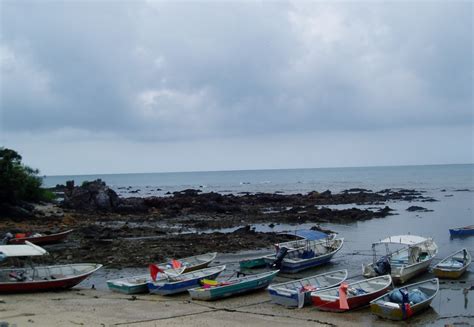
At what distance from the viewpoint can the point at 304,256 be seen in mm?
26656

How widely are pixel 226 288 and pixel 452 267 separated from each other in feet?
38.7

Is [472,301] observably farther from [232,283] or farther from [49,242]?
[49,242]

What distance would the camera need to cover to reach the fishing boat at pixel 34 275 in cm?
1853

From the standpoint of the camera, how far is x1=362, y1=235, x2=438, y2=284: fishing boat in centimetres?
2205

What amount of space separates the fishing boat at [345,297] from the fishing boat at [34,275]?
986 centimetres

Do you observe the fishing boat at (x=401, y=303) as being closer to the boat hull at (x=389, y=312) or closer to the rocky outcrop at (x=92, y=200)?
the boat hull at (x=389, y=312)

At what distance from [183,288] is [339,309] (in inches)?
256

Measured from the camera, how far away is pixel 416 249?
2514cm

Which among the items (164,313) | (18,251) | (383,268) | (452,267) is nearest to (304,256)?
(383,268)

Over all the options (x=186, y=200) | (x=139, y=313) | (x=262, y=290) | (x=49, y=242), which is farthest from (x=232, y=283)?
(x=186, y=200)

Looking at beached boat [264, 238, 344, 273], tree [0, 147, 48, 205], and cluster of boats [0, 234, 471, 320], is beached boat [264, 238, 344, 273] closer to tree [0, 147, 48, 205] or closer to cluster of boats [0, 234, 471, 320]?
cluster of boats [0, 234, 471, 320]

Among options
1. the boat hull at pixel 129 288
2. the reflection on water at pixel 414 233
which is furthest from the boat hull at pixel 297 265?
the boat hull at pixel 129 288

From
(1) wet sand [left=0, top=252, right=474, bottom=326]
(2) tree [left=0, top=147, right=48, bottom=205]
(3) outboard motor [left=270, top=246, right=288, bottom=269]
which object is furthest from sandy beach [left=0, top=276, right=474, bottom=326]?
(2) tree [left=0, top=147, right=48, bottom=205]

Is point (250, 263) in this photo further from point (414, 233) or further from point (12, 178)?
point (12, 178)
